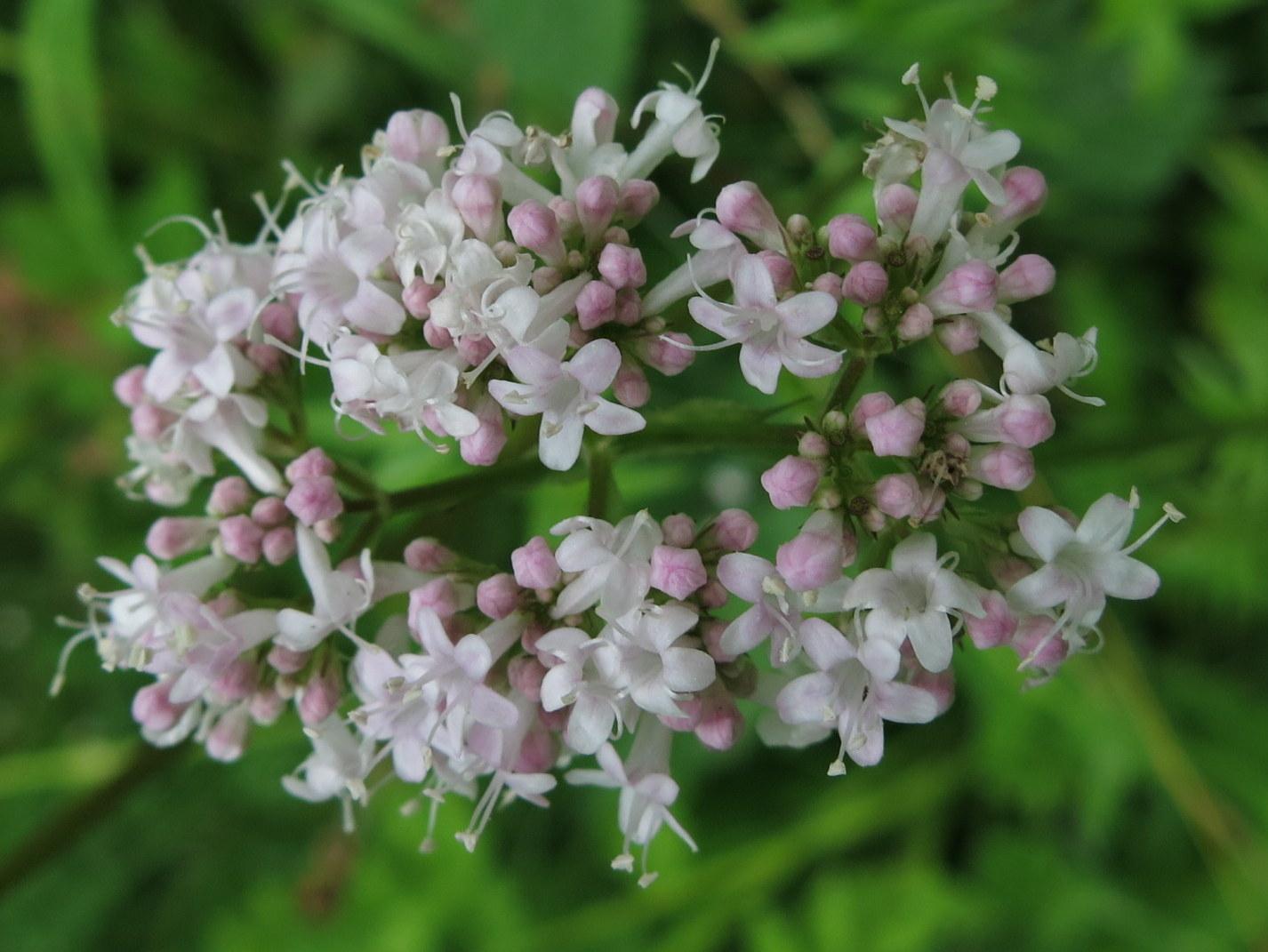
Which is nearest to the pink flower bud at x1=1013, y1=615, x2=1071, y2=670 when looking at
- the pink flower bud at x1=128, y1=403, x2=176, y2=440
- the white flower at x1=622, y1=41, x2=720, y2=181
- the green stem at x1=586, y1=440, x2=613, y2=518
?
the green stem at x1=586, y1=440, x2=613, y2=518

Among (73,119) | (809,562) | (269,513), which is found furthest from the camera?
(73,119)

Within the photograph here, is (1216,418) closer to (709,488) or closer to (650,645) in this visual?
(709,488)

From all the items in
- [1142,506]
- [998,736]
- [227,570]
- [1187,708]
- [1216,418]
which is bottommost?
[1187,708]

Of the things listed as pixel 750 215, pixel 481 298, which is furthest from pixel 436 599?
pixel 750 215

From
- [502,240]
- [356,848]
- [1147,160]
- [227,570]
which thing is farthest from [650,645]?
[1147,160]

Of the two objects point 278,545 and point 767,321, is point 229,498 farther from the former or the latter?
point 767,321

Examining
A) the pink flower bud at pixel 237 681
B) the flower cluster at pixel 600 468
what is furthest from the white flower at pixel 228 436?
the pink flower bud at pixel 237 681

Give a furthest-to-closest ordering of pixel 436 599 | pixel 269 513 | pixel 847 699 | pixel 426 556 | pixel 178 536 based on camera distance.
Answer: pixel 178 536, pixel 269 513, pixel 426 556, pixel 436 599, pixel 847 699
